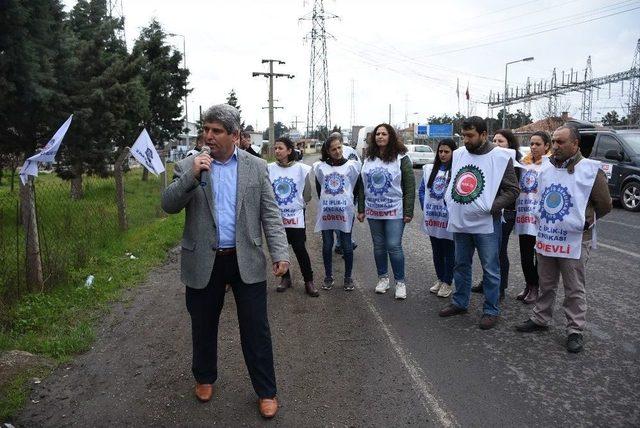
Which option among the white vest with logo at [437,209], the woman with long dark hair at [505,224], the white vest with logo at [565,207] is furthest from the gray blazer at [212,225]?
the woman with long dark hair at [505,224]

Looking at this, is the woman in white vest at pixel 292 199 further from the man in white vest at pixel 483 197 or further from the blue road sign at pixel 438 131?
the blue road sign at pixel 438 131

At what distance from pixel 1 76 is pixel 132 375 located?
222 inches

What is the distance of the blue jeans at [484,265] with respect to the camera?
4.93 m

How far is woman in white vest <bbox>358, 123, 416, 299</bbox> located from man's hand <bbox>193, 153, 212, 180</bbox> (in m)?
3.04

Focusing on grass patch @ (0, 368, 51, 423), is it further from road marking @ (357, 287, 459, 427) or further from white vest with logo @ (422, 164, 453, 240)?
white vest with logo @ (422, 164, 453, 240)

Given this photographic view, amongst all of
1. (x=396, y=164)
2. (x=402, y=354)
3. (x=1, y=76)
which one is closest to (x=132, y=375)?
(x=402, y=354)

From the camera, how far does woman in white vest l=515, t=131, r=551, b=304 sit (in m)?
5.55

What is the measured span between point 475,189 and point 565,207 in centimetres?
81

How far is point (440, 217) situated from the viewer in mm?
5879

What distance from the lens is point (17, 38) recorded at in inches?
293

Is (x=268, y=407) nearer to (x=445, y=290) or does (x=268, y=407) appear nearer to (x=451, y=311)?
(x=451, y=311)

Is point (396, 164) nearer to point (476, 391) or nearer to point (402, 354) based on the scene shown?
point (402, 354)

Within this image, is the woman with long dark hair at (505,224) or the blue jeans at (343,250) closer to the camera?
the woman with long dark hair at (505,224)

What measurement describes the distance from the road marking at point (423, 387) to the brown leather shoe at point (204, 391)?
1495mm
